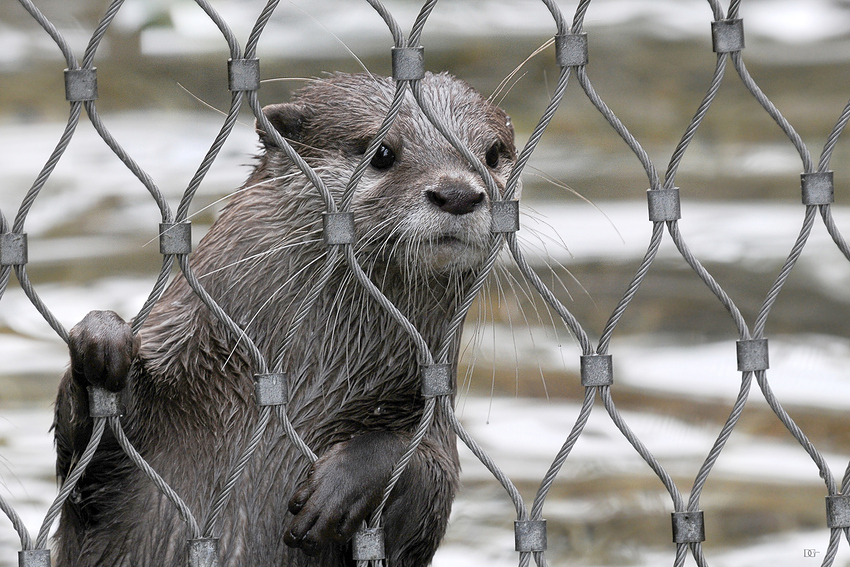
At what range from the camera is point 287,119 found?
7.80 ft

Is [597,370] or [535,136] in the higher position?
[535,136]

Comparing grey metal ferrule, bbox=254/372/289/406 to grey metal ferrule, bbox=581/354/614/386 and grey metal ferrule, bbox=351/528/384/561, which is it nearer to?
grey metal ferrule, bbox=351/528/384/561

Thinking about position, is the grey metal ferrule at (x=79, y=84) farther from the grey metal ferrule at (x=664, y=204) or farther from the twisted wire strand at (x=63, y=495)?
the grey metal ferrule at (x=664, y=204)

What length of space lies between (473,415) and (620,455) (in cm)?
51

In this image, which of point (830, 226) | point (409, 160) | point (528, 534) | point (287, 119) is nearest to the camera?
point (528, 534)

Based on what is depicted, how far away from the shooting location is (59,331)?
159cm

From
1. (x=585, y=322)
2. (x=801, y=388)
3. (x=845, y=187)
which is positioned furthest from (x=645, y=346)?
(x=845, y=187)

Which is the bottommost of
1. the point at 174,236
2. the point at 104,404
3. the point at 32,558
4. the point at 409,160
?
the point at 32,558

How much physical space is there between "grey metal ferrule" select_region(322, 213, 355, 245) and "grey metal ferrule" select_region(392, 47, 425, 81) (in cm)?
22

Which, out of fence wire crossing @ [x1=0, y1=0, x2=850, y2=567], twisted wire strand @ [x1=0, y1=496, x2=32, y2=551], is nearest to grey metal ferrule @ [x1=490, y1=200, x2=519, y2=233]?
fence wire crossing @ [x1=0, y1=0, x2=850, y2=567]

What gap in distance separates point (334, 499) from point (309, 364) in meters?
0.40

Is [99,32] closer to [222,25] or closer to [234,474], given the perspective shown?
[222,25]

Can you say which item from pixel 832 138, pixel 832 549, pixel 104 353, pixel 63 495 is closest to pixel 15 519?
pixel 63 495

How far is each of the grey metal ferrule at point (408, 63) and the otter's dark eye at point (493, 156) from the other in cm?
70
